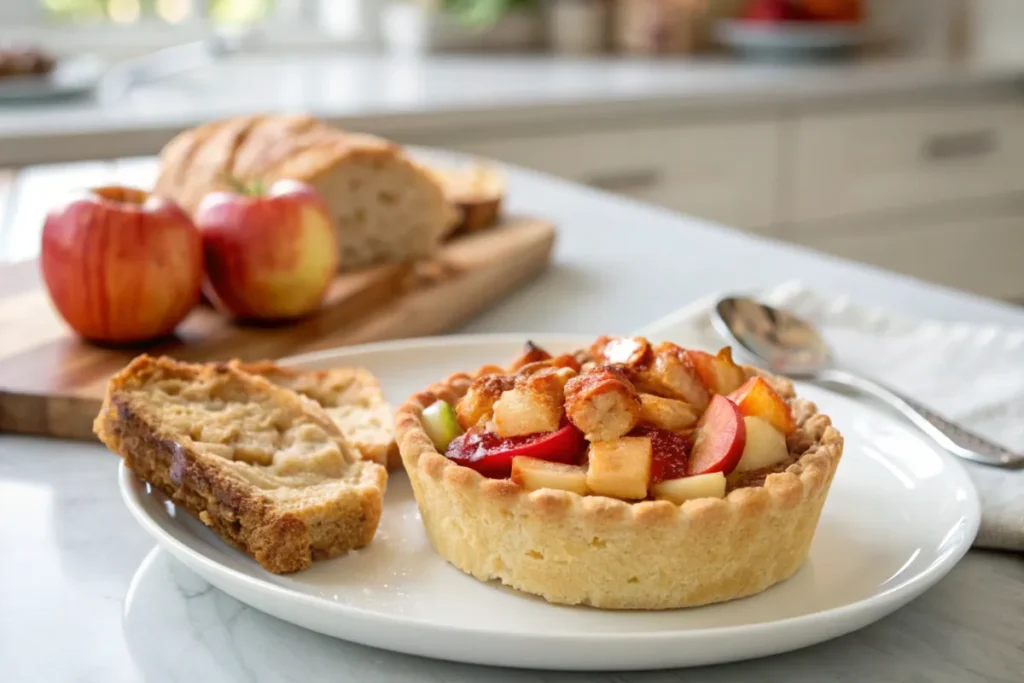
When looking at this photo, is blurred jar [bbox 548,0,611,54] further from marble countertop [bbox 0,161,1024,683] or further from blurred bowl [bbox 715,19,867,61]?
marble countertop [bbox 0,161,1024,683]

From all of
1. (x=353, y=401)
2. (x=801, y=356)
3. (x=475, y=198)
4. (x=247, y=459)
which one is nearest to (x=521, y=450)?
(x=247, y=459)

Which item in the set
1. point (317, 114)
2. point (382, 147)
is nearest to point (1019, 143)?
point (317, 114)

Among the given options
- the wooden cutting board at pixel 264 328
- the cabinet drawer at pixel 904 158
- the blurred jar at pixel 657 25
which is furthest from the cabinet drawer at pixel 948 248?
the wooden cutting board at pixel 264 328

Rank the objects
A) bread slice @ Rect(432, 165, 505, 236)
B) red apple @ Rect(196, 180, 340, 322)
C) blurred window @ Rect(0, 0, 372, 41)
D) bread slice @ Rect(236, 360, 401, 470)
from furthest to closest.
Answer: blurred window @ Rect(0, 0, 372, 41), bread slice @ Rect(432, 165, 505, 236), red apple @ Rect(196, 180, 340, 322), bread slice @ Rect(236, 360, 401, 470)

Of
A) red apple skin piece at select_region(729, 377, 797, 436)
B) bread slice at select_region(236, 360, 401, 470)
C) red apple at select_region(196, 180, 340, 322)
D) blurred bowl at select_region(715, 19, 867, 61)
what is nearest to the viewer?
red apple skin piece at select_region(729, 377, 797, 436)

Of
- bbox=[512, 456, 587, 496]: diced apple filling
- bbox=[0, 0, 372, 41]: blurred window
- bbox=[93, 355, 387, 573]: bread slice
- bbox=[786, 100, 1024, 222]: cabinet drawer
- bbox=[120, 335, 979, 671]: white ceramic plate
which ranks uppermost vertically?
bbox=[0, 0, 372, 41]: blurred window

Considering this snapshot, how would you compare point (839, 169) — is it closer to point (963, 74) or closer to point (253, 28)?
point (963, 74)

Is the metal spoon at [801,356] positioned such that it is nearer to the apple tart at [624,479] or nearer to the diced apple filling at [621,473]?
the apple tart at [624,479]

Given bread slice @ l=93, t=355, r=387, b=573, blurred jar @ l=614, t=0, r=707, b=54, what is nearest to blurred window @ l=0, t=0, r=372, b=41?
blurred jar @ l=614, t=0, r=707, b=54
